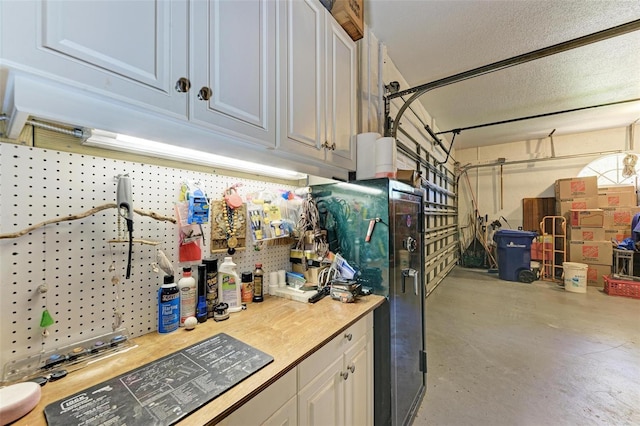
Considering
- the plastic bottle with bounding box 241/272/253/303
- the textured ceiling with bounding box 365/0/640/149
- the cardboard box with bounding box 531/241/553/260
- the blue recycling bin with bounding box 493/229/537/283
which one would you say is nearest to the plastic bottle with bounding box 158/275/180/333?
the plastic bottle with bounding box 241/272/253/303

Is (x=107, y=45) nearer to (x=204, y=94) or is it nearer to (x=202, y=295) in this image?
(x=204, y=94)

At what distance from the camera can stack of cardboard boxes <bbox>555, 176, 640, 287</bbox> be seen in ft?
15.3

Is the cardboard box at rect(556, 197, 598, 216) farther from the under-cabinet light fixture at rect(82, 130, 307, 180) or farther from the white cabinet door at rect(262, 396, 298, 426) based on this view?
the white cabinet door at rect(262, 396, 298, 426)

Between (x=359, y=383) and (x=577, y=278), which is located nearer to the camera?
(x=359, y=383)

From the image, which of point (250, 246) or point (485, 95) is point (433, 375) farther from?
point (485, 95)

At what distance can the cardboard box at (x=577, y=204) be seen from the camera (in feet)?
16.1

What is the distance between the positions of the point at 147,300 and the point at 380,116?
2324 mm

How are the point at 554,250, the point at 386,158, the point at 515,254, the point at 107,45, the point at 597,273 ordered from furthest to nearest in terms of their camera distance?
the point at 554,250, the point at 515,254, the point at 597,273, the point at 386,158, the point at 107,45

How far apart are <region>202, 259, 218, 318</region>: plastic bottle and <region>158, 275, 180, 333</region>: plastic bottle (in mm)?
137

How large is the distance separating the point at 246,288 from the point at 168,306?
1.38 ft

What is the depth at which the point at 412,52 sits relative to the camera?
103 inches

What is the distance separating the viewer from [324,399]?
3.19 feet

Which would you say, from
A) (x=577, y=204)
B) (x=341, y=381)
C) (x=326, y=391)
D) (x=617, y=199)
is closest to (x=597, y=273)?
(x=577, y=204)

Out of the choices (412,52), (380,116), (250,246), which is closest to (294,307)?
(250,246)
